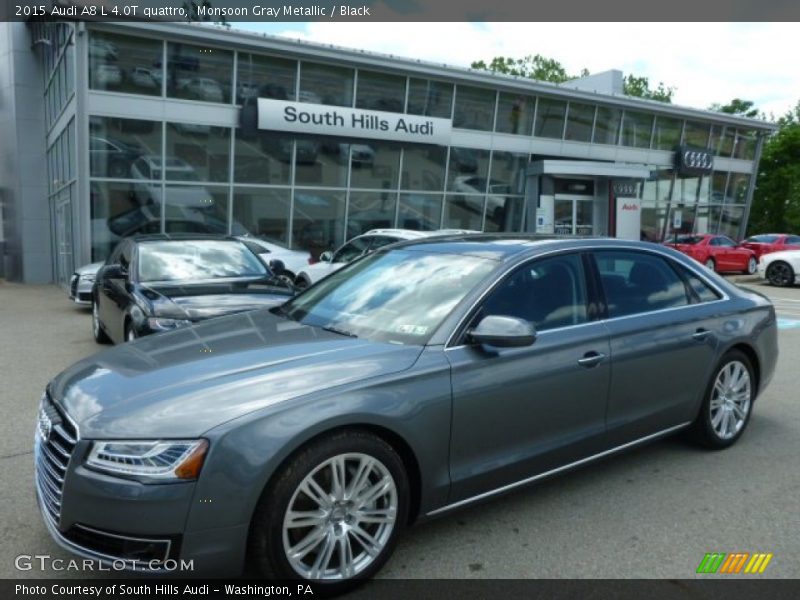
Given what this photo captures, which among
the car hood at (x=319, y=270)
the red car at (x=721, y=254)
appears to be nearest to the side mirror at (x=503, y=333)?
the car hood at (x=319, y=270)

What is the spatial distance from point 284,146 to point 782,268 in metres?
15.1

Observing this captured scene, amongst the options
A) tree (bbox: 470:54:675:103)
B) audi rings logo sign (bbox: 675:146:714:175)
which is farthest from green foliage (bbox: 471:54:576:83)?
audi rings logo sign (bbox: 675:146:714:175)

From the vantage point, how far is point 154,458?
2541 millimetres

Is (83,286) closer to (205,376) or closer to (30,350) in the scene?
(30,350)

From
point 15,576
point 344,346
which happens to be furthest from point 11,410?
point 344,346

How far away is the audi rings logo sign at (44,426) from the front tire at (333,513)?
106cm

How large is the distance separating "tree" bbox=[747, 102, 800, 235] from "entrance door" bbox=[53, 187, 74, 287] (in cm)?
4087

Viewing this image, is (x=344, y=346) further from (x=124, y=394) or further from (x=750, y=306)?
(x=750, y=306)

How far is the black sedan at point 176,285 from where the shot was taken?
6.44 metres

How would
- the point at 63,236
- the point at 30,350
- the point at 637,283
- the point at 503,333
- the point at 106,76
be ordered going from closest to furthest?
1. the point at 503,333
2. the point at 637,283
3. the point at 30,350
4. the point at 106,76
5. the point at 63,236

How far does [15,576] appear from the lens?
9.73 feet

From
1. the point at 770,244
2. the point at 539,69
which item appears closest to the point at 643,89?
the point at 539,69

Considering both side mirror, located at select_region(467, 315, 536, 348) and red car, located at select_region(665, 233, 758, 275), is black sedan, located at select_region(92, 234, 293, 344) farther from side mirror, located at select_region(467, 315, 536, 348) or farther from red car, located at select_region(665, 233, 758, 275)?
red car, located at select_region(665, 233, 758, 275)

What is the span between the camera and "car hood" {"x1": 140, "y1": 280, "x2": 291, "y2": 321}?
20.9 ft
